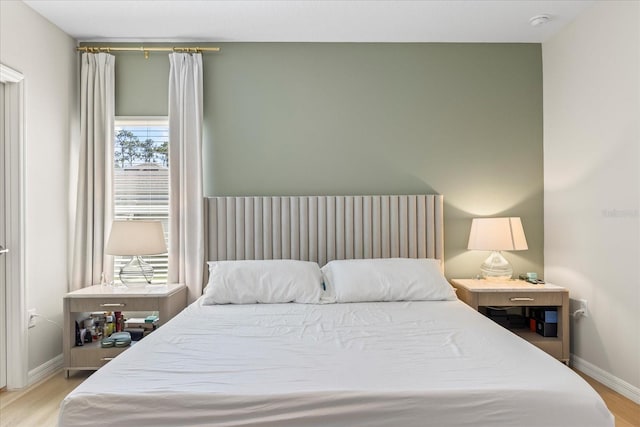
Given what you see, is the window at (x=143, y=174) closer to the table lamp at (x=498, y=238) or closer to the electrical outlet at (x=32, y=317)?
the electrical outlet at (x=32, y=317)

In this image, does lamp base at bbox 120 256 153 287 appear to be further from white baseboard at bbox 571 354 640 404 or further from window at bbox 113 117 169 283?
white baseboard at bbox 571 354 640 404

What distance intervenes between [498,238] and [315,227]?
1.44 m

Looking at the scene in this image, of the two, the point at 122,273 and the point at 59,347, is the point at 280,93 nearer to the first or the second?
the point at 122,273

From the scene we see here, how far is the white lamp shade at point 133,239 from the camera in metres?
3.24

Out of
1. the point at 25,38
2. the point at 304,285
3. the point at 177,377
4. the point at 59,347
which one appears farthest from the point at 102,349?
the point at 25,38

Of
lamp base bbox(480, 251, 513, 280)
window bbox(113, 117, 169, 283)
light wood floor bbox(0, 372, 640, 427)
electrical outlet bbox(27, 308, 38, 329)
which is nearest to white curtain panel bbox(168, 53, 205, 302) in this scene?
window bbox(113, 117, 169, 283)

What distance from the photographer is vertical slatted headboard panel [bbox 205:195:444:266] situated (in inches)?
143

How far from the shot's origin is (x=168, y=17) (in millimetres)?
3297

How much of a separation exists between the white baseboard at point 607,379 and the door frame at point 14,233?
3987mm

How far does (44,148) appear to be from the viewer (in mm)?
3275

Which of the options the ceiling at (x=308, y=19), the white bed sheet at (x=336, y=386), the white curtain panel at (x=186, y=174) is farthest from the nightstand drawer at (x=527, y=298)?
the white curtain panel at (x=186, y=174)

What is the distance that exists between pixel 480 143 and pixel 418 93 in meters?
0.68

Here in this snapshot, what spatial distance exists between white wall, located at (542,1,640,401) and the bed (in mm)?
1046

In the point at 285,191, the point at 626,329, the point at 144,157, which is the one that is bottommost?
the point at 626,329
